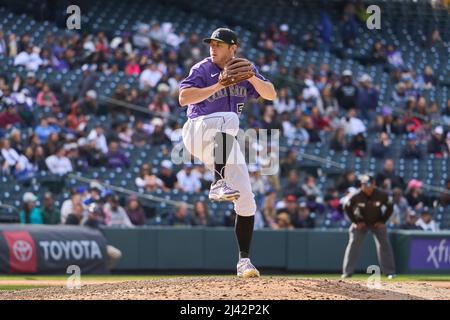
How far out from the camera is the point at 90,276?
14320 mm

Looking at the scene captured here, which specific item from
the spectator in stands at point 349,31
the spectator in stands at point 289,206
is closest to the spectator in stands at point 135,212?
the spectator in stands at point 289,206

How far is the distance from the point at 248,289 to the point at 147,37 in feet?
48.6

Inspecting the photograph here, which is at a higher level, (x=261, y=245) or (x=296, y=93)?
(x=296, y=93)

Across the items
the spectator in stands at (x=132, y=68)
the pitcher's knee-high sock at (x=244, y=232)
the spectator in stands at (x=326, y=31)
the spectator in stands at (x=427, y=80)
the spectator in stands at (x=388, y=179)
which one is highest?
the spectator in stands at (x=326, y=31)

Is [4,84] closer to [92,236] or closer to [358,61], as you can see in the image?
[92,236]

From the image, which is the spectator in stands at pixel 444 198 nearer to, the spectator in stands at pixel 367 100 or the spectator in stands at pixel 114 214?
the spectator in stands at pixel 367 100

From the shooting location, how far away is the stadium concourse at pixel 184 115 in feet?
55.9

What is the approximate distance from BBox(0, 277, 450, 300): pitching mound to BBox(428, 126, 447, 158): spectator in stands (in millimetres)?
12773

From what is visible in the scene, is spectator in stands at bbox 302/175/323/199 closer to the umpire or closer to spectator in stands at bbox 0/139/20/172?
the umpire

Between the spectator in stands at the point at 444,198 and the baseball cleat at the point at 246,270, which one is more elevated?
the spectator in stands at the point at 444,198

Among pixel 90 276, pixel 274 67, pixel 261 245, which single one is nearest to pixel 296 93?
pixel 274 67

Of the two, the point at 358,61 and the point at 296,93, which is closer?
the point at 296,93

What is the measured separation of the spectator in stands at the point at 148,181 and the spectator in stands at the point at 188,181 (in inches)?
14.3

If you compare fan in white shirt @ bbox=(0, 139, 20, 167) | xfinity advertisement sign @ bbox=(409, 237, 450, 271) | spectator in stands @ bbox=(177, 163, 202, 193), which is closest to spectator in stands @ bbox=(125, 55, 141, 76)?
spectator in stands @ bbox=(177, 163, 202, 193)
